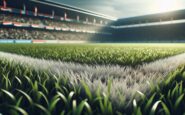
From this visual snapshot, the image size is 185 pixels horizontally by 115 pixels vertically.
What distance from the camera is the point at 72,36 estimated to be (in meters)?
44.4

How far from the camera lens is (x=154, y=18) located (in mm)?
53031

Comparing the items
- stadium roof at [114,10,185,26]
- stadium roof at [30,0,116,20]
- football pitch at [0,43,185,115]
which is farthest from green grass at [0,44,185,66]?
stadium roof at [114,10,185,26]

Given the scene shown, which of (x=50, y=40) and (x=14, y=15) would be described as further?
(x=50, y=40)

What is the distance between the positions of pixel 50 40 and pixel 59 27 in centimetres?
508

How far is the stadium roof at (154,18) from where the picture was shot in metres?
49.2

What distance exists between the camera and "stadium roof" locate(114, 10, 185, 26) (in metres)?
49.2

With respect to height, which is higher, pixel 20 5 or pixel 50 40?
pixel 20 5

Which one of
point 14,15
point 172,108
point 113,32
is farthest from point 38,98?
point 113,32

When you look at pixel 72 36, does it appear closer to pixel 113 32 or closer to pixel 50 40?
pixel 50 40

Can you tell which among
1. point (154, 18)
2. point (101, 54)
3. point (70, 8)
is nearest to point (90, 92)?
point (101, 54)

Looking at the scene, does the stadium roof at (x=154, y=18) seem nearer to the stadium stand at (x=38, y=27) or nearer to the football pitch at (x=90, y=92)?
Result: the stadium stand at (x=38, y=27)

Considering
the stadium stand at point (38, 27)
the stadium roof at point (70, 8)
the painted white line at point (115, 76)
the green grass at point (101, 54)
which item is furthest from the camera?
the stadium roof at point (70, 8)

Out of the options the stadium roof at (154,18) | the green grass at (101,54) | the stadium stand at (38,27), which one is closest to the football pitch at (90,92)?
the green grass at (101,54)

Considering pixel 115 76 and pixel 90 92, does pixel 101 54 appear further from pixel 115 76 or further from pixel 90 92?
pixel 90 92
